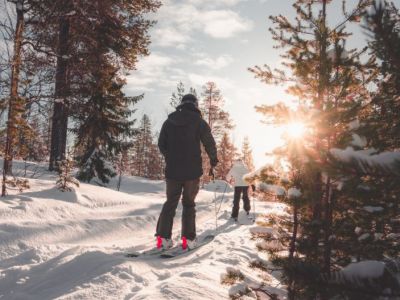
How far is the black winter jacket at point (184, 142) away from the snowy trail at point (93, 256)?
4.28 ft

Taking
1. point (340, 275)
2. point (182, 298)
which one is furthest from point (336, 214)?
point (340, 275)

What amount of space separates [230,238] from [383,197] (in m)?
4.50

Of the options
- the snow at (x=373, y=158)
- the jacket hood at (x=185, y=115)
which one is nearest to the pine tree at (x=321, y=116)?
the snow at (x=373, y=158)

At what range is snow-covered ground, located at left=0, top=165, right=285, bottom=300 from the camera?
3363 millimetres

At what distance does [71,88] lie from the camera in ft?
49.2

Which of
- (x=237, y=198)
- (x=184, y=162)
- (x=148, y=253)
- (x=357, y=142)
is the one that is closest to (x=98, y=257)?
(x=148, y=253)

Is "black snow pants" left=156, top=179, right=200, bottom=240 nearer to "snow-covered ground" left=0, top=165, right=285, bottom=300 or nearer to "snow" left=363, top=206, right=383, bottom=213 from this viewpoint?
"snow-covered ground" left=0, top=165, right=285, bottom=300

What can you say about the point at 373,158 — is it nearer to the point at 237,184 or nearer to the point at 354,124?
the point at 354,124

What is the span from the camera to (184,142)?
5633 mm

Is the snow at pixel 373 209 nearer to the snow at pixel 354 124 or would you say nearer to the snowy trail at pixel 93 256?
the snow at pixel 354 124

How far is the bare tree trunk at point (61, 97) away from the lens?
14.0 m

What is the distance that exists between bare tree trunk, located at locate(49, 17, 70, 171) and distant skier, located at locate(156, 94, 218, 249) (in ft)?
31.1

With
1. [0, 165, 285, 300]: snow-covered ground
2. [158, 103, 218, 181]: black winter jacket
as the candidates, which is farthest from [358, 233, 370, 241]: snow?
[158, 103, 218, 181]: black winter jacket

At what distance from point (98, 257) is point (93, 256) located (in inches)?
2.5
